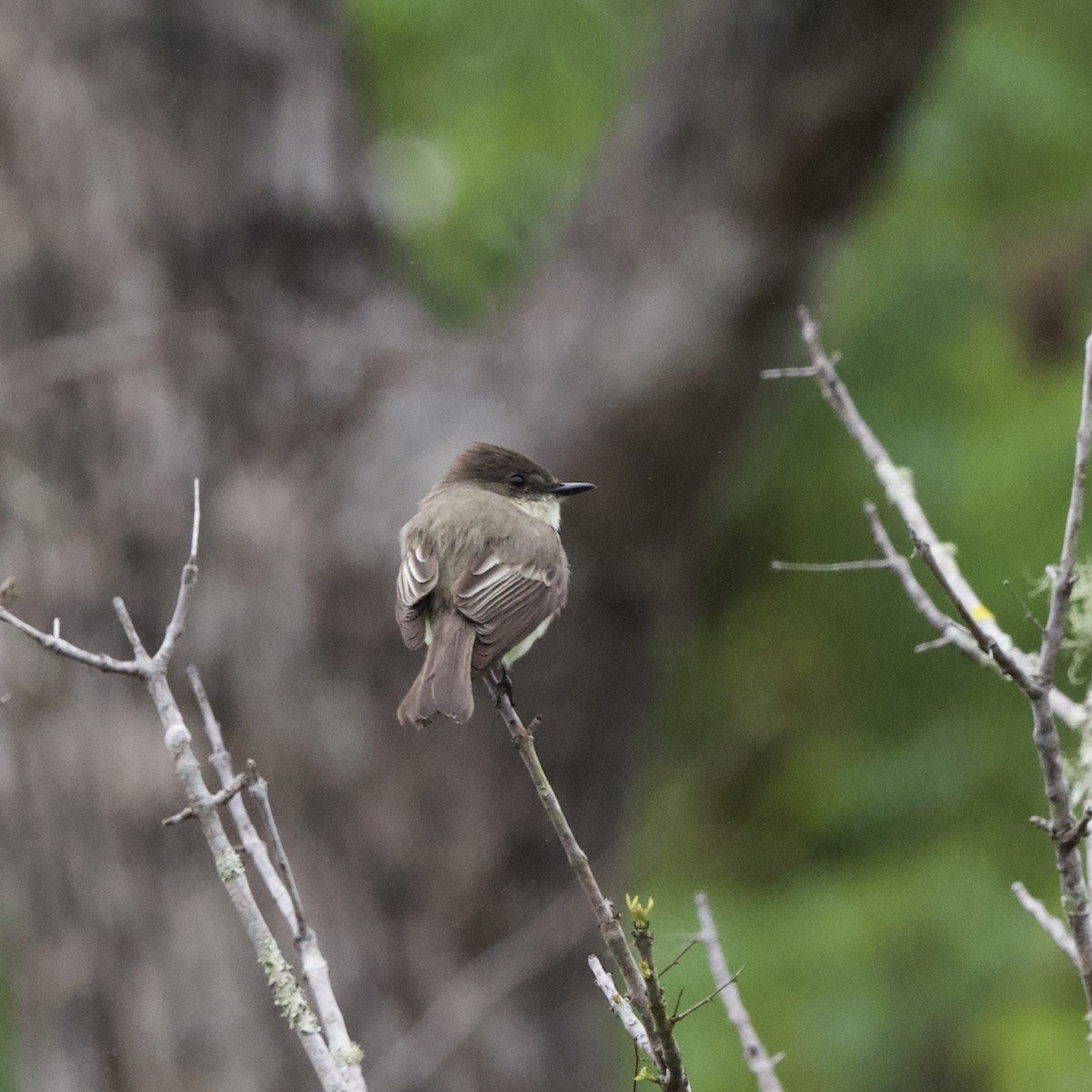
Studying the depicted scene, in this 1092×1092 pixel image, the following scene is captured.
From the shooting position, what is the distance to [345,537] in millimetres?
5551

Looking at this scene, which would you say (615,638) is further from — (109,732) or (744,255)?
(109,732)

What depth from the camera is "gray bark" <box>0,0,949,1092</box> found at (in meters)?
5.52

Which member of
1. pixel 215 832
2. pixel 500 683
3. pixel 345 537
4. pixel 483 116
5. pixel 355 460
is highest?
pixel 483 116

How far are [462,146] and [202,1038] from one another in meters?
4.16

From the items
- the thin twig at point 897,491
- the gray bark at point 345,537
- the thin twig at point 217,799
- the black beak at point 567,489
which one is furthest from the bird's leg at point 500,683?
the gray bark at point 345,537

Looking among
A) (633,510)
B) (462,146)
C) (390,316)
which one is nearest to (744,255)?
(633,510)

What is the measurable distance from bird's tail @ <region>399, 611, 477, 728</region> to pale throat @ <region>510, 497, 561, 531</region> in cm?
54

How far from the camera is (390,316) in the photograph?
19.8 ft

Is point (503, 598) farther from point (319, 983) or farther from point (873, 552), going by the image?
point (873, 552)

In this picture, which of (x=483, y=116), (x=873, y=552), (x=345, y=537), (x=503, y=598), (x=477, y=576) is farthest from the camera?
(x=483, y=116)

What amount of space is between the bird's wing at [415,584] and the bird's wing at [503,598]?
62mm

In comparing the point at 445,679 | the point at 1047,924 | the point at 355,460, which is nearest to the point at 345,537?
the point at 355,460

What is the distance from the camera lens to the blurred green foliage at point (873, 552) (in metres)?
6.67

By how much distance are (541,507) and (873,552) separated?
4126 mm
